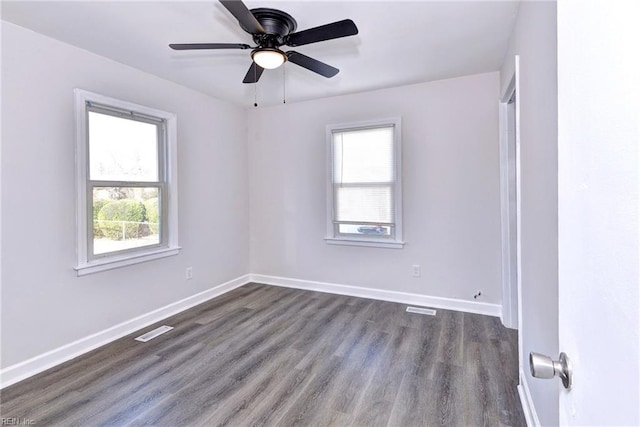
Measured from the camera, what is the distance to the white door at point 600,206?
0.42m

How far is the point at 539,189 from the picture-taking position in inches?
63.2

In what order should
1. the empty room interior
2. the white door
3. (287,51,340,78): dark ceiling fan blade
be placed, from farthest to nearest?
(287,51,340,78): dark ceiling fan blade, the empty room interior, the white door

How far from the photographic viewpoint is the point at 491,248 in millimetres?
3316

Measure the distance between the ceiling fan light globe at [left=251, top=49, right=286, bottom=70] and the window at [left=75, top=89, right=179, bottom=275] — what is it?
1670 millimetres

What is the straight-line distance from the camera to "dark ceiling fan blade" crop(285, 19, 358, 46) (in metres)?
1.80

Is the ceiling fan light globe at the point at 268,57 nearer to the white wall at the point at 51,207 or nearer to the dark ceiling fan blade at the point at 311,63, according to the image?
the dark ceiling fan blade at the point at 311,63

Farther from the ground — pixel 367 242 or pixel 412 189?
pixel 412 189

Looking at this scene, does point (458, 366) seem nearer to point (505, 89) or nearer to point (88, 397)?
point (505, 89)

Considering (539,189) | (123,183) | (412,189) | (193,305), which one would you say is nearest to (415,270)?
(412,189)

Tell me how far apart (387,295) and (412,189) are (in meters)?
1.33

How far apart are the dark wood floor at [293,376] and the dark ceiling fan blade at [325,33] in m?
2.31

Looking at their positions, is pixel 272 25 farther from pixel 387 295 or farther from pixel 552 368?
pixel 387 295

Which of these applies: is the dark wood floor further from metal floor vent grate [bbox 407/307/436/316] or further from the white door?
Result: the white door

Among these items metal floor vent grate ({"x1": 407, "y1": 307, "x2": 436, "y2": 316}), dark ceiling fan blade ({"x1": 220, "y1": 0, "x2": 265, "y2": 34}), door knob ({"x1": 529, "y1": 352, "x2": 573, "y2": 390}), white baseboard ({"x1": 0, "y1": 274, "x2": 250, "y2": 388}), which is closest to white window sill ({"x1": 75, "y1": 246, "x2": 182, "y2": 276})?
white baseboard ({"x1": 0, "y1": 274, "x2": 250, "y2": 388})
